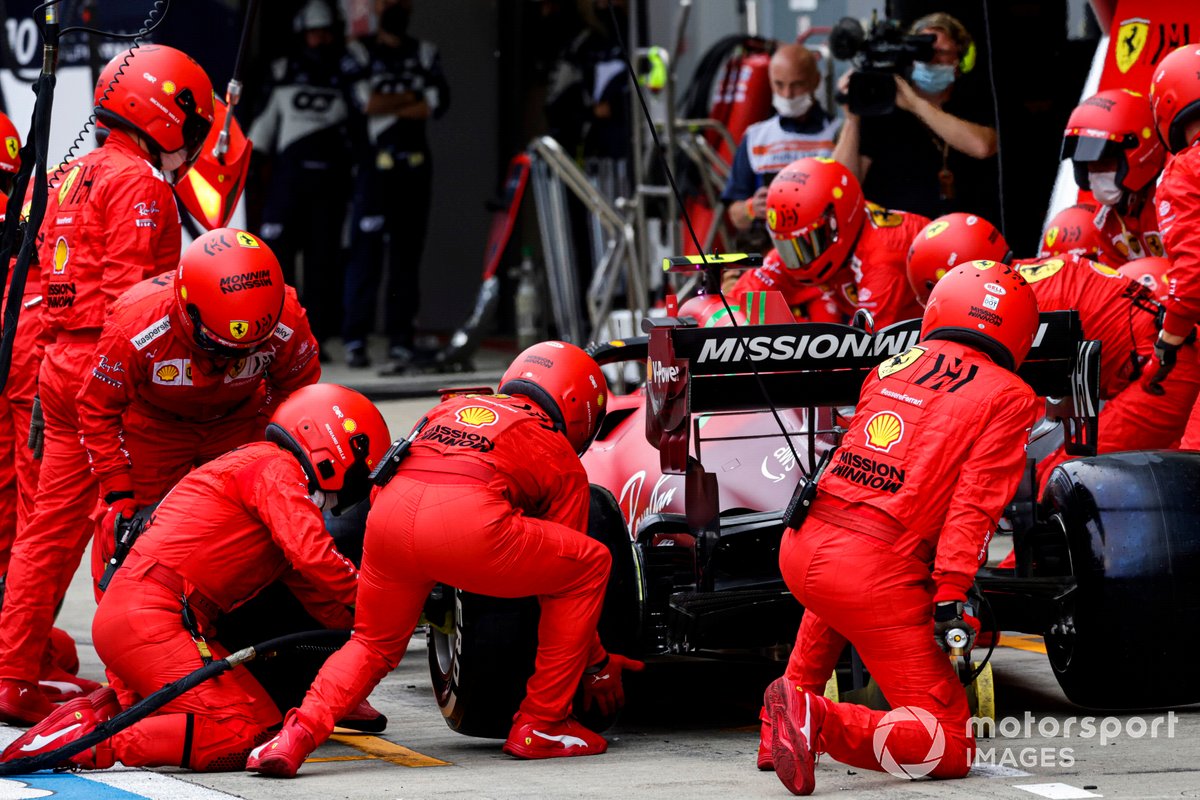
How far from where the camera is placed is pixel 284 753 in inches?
211

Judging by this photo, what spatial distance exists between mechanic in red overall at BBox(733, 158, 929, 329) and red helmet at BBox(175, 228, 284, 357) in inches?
98.5

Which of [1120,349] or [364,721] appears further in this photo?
[1120,349]

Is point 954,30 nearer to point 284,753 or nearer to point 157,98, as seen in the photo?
point 157,98

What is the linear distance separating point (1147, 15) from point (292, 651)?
574 cm

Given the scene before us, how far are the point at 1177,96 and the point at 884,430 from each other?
278cm

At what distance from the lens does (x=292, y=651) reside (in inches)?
240

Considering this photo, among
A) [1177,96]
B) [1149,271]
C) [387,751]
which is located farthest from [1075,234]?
[387,751]

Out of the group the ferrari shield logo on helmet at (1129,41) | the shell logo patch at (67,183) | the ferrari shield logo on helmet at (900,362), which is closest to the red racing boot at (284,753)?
the ferrari shield logo on helmet at (900,362)

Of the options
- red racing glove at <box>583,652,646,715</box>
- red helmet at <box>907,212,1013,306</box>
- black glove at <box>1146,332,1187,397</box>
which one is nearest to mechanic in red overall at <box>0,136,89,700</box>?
red racing glove at <box>583,652,646,715</box>

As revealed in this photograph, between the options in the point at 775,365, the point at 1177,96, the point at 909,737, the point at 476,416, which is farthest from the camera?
the point at 1177,96

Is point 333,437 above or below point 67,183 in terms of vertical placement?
below

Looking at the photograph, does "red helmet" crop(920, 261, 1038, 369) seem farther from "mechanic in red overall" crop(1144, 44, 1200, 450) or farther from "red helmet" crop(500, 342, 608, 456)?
"mechanic in red overall" crop(1144, 44, 1200, 450)

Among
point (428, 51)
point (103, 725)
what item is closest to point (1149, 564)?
point (103, 725)

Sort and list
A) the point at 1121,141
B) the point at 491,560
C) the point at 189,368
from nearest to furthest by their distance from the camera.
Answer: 1. the point at 491,560
2. the point at 189,368
3. the point at 1121,141
